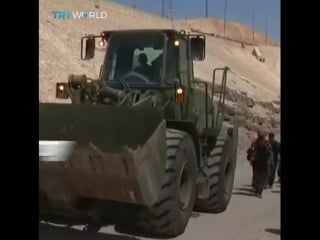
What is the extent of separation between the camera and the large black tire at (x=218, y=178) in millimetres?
6425

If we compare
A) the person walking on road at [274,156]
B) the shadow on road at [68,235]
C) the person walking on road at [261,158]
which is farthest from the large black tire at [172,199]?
the person walking on road at [274,156]

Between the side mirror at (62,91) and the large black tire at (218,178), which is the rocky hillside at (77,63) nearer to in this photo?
the large black tire at (218,178)

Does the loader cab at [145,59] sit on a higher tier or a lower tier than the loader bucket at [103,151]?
higher

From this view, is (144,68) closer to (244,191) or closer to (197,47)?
(197,47)

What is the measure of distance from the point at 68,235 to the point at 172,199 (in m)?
1.06

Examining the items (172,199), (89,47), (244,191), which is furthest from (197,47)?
(244,191)

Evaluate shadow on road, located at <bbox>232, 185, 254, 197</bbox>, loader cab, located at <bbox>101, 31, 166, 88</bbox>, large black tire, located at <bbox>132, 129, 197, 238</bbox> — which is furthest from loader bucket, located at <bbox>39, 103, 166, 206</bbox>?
shadow on road, located at <bbox>232, 185, 254, 197</bbox>

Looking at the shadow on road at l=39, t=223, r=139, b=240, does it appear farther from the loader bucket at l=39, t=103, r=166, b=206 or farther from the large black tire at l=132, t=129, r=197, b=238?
the loader bucket at l=39, t=103, r=166, b=206

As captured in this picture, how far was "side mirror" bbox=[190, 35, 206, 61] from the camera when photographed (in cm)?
601

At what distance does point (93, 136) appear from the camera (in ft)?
14.9

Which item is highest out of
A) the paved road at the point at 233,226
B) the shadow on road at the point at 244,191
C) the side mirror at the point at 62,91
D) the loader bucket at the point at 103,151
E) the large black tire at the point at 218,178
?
the side mirror at the point at 62,91

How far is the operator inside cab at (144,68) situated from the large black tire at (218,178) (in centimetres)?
123

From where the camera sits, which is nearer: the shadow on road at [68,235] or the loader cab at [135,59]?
the shadow on road at [68,235]
